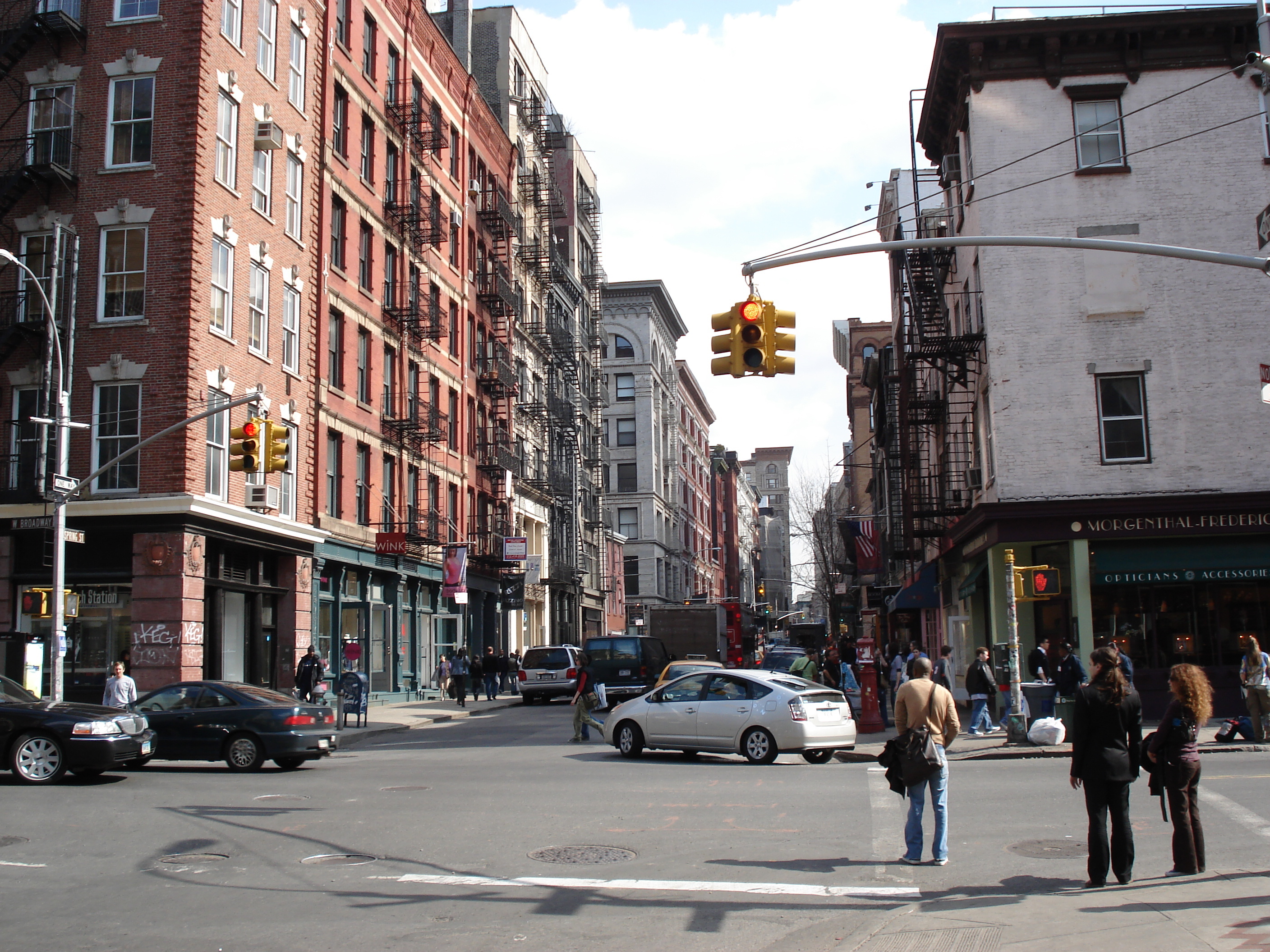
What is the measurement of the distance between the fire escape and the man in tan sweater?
18588 mm

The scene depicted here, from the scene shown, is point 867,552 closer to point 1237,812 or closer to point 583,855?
point 1237,812

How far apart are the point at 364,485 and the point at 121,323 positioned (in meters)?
11.3

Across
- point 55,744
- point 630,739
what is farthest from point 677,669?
point 55,744

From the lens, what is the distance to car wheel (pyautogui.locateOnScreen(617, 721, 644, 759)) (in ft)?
65.4

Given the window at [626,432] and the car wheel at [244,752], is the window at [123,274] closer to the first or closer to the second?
the car wheel at [244,752]

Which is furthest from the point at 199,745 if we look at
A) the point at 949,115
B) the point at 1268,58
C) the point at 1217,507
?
the point at 949,115

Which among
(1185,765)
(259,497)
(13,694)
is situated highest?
(259,497)

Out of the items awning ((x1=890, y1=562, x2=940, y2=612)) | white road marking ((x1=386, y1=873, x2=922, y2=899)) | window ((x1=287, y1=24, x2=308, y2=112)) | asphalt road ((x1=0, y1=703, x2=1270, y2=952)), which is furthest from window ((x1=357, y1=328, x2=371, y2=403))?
white road marking ((x1=386, y1=873, x2=922, y2=899))

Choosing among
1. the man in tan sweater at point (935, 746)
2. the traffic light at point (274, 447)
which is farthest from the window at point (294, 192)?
the man in tan sweater at point (935, 746)

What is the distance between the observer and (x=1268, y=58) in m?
13.2

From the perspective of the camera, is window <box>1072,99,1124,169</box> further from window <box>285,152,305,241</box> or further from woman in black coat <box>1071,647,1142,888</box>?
woman in black coat <box>1071,647,1142,888</box>

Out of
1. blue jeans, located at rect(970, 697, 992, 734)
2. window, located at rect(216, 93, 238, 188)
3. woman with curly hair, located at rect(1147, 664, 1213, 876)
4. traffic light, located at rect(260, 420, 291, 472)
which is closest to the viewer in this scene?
woman with curly hair, located at rect(1147, 664, 1213, 876)

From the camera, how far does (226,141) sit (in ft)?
94.6

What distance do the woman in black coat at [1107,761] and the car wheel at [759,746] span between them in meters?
9.80
